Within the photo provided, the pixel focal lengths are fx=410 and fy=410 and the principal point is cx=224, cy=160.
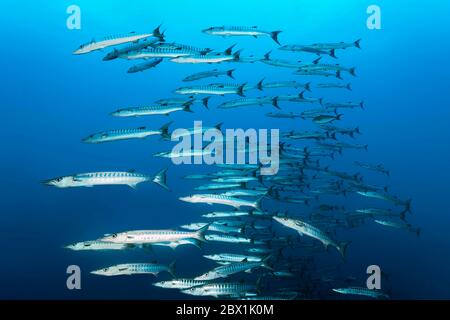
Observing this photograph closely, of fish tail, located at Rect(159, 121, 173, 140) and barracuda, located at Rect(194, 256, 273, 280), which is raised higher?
fish tail, located at Rect(159, 121, 173, 140)

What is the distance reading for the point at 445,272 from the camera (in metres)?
22.1

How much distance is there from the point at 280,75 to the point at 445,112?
20.0 metres

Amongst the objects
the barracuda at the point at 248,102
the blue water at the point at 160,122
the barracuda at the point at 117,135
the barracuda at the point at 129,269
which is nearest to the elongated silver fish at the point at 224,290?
the barracuda at the point at 129,269

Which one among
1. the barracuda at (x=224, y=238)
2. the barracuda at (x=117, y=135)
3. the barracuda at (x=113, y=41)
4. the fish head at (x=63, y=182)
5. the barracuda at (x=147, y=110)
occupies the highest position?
the barracuda at (x=113, y=41)

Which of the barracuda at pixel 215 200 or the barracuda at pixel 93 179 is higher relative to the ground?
the barracuda at pixel 93 179

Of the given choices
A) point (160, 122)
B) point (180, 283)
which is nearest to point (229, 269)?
point (180, 283)

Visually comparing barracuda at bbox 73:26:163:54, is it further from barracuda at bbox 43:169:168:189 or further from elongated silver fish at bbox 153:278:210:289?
elongated silver fish at bbox 153:278:210:289

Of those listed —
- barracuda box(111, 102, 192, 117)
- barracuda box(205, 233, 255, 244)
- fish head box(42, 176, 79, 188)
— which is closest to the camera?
fish head box(42, 176, 79, 188)

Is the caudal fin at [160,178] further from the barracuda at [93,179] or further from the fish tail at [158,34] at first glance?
the fish tail at [158,34]

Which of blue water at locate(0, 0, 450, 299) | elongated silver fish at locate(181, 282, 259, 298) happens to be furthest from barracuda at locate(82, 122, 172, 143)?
blue water at locate(0, 0, 450, 299)

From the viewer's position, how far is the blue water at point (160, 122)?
1908cm

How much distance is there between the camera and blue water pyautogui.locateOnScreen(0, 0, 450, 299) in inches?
751
